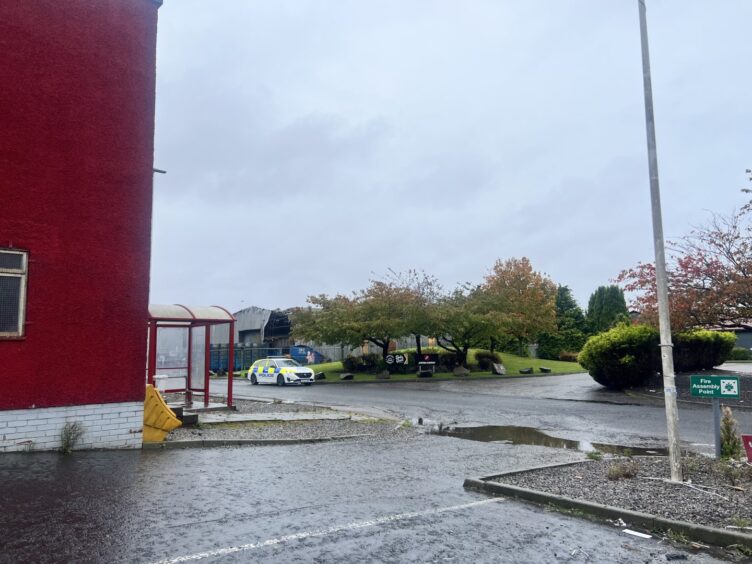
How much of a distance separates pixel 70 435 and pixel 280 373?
25.1 m

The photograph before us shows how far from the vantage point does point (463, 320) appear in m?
38.2

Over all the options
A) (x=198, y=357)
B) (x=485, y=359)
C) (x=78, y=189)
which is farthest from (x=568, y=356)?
(x=78, y=189)

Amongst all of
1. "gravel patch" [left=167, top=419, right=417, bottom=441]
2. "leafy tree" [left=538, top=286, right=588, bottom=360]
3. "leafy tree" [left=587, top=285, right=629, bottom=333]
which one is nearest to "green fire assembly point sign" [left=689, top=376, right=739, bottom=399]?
"gravel patch" [left=167, top=419, right=417, bottom=441]

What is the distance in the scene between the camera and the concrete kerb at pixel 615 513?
5.87 m

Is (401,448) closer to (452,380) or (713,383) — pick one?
(713,383)

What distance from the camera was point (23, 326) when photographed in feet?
31.3

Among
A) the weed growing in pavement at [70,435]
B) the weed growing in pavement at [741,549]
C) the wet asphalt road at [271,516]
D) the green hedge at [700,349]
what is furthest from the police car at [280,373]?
the weed growing in pavement at [741,549]

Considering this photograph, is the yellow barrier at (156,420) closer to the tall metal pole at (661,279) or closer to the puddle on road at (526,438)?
the puddle on road at (526,438)

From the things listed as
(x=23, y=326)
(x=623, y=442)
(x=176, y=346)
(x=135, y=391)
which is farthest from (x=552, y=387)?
(x=23, y=326)

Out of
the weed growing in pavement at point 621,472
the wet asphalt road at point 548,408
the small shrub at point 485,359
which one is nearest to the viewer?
the weed growing in pavement at point 621,472

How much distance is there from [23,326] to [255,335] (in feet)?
183

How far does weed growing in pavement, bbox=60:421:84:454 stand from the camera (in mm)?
9812

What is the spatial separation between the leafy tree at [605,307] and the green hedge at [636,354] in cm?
3433

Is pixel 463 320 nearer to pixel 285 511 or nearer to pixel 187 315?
pixel 187 315
